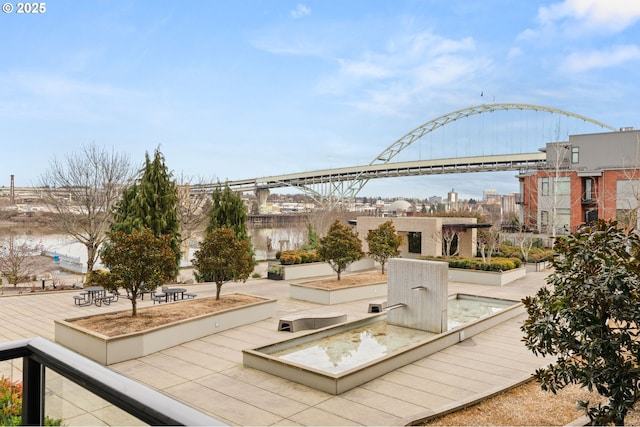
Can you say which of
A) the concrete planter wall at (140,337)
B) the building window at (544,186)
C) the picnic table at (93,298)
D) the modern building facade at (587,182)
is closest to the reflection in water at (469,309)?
the concrete planter wall at (140,337)

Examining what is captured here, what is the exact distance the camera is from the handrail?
131 cm

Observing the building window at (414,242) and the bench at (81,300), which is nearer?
the bench at (81,300)

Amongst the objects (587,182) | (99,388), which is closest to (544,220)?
(587,182)

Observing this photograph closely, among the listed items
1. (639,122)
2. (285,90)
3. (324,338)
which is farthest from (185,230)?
(639,122)

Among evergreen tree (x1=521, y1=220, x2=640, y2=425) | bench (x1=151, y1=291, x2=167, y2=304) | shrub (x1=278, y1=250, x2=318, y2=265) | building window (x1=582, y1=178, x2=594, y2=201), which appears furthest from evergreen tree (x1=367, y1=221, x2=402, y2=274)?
building window (x1=582, y1=178, x2=594, y2=201)

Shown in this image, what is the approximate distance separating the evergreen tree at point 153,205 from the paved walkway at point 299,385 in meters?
7.84

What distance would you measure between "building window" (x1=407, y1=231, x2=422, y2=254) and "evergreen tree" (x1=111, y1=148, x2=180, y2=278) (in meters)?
15.9

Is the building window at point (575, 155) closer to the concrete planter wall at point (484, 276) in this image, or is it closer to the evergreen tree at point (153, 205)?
the concrete planter wall at point (484, 276)

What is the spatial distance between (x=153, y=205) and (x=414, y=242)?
17388 mm

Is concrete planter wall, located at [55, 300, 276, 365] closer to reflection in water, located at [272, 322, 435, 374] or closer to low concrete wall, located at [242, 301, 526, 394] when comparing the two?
low concrete wall, located at [242, 301, 526, 394]

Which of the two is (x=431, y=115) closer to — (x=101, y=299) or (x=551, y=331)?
(x=101, y=299)

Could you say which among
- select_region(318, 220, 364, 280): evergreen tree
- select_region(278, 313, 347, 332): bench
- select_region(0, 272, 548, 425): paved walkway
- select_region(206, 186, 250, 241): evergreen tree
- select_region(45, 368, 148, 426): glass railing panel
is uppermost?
select_region(206, 186, 250, 241): evergreen tree

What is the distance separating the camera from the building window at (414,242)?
103ft

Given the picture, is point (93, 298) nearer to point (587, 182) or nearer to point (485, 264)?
point (485, 264)
